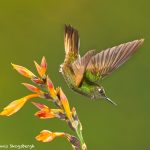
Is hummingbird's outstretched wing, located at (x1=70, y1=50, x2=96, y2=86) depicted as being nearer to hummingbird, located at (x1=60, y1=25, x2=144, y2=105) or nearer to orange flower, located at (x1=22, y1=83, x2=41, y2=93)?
hummingbird, located at (x1=60, y1=25, x2=144, y2=105)

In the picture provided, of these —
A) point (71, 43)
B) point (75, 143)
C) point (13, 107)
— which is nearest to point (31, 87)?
point (13, 107)

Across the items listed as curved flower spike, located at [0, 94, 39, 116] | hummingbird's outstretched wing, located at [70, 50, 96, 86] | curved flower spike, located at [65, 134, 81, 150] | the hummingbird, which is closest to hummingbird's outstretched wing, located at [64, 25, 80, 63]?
the hummingbird

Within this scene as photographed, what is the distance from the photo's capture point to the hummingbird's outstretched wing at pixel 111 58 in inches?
57.9

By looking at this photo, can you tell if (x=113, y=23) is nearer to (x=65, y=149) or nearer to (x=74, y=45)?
(x=65, y=149)

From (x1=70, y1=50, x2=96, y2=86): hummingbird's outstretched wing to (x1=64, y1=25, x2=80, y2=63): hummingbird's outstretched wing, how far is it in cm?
20

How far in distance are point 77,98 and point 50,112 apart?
1.68m

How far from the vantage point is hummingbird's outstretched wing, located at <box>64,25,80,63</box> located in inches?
71.8

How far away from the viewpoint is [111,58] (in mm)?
1516

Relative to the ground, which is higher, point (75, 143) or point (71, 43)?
point (71, 43)

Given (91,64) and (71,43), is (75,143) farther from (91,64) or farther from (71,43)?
(71,43)

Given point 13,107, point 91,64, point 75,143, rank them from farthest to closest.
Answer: point 91,64 → point 13,107 → point 75,143

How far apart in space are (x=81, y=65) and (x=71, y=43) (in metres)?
0.33

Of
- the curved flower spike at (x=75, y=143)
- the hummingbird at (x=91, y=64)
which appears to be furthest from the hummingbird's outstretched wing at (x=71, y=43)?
the curved flower spike at (x=75, y=143)

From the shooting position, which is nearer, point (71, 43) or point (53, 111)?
point (53, 111)
